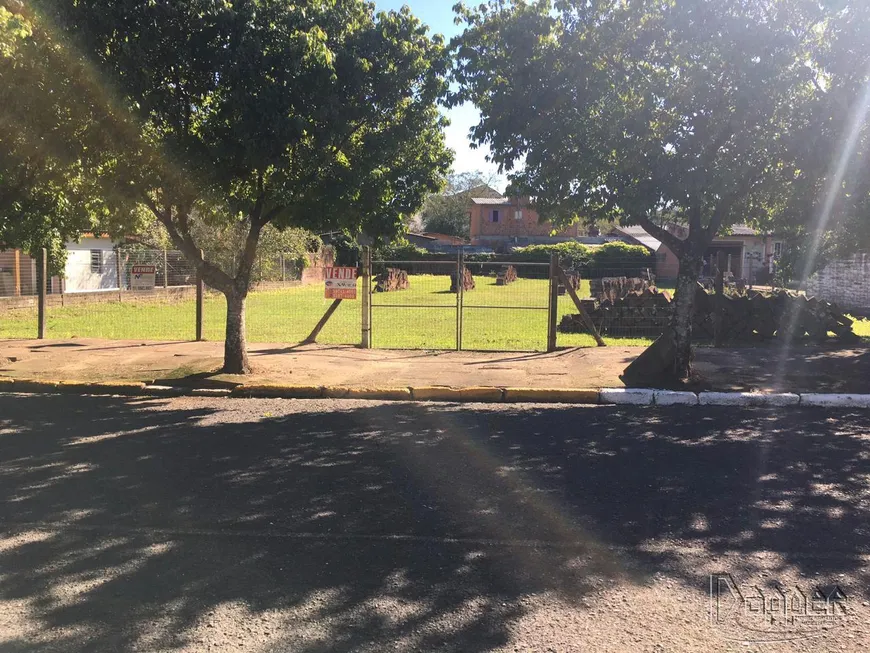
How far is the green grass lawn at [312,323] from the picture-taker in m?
14.6

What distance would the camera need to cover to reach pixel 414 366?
11.3 meters

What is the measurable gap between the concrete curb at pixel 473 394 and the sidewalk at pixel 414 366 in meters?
0.24

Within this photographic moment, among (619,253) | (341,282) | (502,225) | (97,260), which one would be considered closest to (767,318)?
(341,282)

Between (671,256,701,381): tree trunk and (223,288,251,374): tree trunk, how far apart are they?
635 cm

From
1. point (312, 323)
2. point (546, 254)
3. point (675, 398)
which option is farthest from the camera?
Answer: point (546, 254)

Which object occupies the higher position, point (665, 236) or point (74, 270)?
point (665, 236)

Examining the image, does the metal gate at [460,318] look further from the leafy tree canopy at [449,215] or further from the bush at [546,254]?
the leafy tree canopy at [449,215]

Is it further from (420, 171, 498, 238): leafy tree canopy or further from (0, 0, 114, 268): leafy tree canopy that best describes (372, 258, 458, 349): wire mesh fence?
(420, 171, 498, 238): leafy tree canopy

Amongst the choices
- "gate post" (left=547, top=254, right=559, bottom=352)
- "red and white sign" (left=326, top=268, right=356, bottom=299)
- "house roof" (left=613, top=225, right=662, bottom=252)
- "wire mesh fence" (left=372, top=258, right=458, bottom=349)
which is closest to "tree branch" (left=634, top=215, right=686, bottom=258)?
"gate post" (left=547, top=254, right=559, bottom=352)

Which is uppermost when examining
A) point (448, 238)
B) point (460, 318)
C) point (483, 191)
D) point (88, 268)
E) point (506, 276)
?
point (483, 191)

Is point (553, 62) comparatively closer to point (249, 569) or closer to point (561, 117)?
point (561, 117)

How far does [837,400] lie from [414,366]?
19.8 feet

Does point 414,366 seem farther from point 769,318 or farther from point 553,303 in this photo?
point 769,318

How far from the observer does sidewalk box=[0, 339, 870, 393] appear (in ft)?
32.4
